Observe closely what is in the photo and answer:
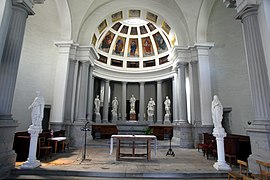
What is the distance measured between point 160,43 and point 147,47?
1655mm

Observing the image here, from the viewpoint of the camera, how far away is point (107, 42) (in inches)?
656

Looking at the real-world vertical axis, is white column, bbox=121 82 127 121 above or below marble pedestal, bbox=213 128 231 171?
above

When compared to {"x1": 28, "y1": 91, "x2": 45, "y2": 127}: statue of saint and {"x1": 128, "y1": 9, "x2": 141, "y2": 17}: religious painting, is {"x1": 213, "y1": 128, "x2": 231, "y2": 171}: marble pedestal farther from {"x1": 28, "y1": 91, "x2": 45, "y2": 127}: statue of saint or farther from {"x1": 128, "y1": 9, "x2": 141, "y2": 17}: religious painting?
{"x1": 128, "y1": 9, "x2": 141, "y2": 17}: religious painting

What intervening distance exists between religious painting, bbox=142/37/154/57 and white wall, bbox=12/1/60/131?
28.6 ft

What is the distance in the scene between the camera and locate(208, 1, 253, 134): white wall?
32.6 ft

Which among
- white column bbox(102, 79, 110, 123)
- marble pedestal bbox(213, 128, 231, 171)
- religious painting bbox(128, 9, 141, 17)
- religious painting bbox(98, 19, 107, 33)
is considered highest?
religious painting bbox(128, 9, 141, 17)

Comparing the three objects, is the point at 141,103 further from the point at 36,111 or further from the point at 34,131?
the point at 34,131

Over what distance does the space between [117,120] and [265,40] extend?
13.6 m

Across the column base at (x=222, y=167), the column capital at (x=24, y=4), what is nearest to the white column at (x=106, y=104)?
the column capital at (x=24, y=4)

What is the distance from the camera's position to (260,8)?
4.79 m

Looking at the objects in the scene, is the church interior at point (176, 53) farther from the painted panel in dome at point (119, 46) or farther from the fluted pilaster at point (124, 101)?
the painted panel in dome at point (119, 46)

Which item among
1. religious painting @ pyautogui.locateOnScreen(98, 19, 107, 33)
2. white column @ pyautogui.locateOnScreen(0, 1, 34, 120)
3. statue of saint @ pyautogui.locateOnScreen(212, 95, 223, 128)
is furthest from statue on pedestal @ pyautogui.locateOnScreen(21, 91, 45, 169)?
religious painting @ pyautogui.locateOnScreen(98, 19, 107, 33)

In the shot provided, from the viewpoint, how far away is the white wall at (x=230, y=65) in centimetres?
994

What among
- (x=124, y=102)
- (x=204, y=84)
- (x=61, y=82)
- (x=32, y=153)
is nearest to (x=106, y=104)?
(x=124, y=102)
